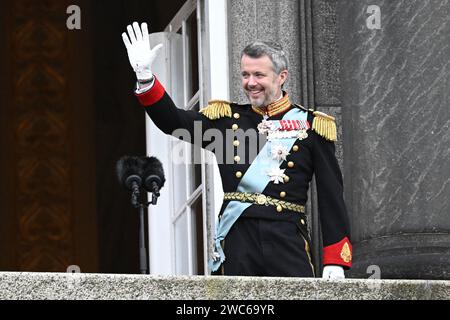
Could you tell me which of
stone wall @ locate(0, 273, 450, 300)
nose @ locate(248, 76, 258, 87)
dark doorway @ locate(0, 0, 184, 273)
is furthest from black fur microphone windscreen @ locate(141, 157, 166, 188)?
dark doorway @ locate(0, 0, 184, 273)

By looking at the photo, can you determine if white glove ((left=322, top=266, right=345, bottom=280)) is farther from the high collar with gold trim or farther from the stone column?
the stone column

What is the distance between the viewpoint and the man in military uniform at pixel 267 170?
10359mm

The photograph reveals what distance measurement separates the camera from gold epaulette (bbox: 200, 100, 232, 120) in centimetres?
1062

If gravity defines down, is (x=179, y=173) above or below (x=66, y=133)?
below

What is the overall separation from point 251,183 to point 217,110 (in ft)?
1.27

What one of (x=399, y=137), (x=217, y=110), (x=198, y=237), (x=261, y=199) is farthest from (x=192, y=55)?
(x=261, y=199)

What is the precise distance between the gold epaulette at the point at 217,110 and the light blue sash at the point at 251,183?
0.81ft

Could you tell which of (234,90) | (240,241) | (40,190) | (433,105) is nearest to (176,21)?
(234,90)

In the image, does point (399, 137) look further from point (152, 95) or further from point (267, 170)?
point (152, 95)

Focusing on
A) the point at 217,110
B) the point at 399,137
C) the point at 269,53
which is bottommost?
the point at 399,137

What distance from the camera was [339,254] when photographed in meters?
10.5

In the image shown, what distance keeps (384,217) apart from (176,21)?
5.86ft
